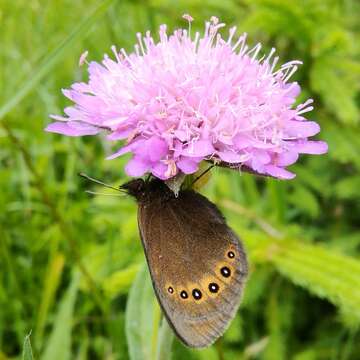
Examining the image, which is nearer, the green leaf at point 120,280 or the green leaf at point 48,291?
the green leaf at point 120,280

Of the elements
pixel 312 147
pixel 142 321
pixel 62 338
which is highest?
pixel 312 147

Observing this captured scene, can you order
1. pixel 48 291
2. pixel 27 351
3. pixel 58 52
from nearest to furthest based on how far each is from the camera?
pixel 27 351 → pixel 58 52 → pixel 48 291

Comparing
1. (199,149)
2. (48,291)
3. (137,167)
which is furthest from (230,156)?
(48,291)

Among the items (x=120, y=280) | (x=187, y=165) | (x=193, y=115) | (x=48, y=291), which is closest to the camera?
(x=187, y=165)

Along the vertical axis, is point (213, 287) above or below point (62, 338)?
above

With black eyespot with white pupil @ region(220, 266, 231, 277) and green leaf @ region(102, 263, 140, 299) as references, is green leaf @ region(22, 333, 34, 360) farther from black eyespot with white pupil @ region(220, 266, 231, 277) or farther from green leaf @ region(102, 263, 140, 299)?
green leaf @ region(102, 263, 140, 299)

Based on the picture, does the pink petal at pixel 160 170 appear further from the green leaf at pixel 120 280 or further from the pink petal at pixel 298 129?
the green leaf at pixel 120 280

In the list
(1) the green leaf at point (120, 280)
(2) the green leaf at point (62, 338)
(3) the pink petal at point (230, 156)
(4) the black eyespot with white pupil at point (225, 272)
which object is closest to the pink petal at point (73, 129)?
(3) the pink petal at point (230, 156)

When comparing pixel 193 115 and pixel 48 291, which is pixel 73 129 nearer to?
pixel 193 115

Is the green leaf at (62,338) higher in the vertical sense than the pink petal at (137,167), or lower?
lower
